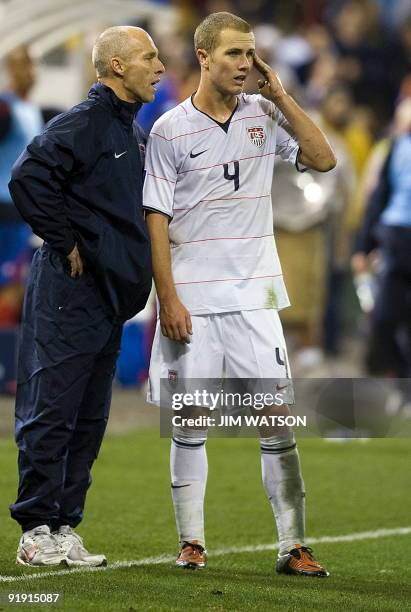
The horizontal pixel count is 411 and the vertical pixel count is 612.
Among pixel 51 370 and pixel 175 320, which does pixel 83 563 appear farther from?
pixel 175 320

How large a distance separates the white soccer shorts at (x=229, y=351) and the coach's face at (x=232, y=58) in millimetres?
961

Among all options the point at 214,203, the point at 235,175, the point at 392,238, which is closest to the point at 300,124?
the point at 235,175

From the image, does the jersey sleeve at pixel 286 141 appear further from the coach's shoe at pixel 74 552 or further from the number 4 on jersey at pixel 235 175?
the coach's shoe at pixel 74 552

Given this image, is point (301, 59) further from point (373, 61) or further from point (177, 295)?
point (177, 295)

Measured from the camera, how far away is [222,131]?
628 cm

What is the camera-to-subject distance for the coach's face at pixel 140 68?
625 centimetres

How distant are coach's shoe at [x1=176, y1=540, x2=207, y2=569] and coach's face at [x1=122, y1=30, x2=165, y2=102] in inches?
74.6

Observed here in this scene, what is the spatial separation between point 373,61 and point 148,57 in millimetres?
14465

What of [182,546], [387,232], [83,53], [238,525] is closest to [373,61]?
[83,53]

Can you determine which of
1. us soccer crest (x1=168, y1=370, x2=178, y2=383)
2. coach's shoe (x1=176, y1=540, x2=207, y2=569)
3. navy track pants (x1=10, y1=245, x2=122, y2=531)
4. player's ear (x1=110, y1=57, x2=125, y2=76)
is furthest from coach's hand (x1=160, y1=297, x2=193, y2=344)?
player's ear (x1=110, y1=57, x2=125, y2=76)

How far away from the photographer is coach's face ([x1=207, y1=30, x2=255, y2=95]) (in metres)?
6.16

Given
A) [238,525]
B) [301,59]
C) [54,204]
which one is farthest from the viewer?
[301,59]

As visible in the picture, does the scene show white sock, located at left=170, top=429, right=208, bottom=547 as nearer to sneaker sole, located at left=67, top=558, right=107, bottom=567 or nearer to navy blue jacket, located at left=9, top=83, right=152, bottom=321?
sneaker sole, located at left=67, top=558, right=107, bottom=567

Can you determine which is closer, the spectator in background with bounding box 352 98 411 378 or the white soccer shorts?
the white soccer shorts
